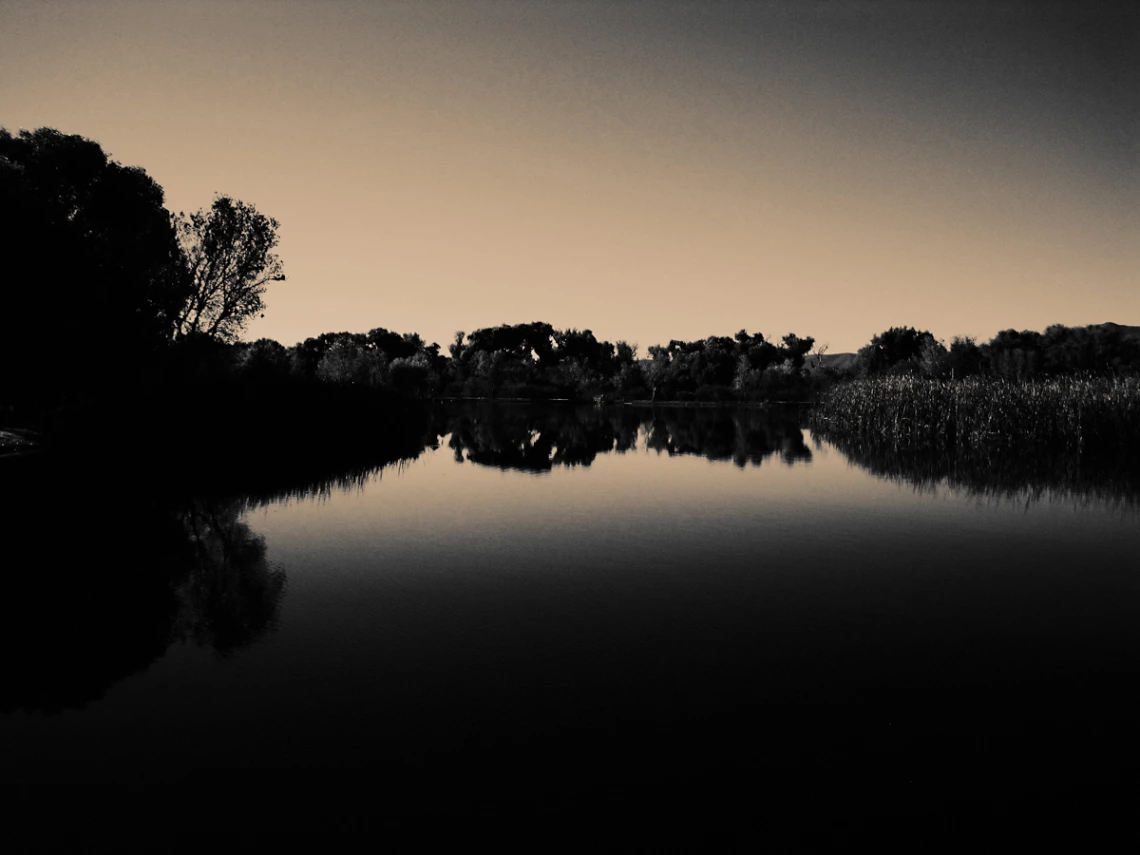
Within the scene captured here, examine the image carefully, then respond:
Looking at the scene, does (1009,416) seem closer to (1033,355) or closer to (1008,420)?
(1008,420)

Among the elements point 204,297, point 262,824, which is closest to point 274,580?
point 262,824

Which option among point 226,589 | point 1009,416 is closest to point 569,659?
point 226,589

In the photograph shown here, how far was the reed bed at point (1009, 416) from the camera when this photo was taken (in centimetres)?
2964

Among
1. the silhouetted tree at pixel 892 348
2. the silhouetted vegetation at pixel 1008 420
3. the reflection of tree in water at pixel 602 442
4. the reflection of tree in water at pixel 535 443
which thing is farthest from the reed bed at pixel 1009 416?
the silhouetted tree at pixel 892 348

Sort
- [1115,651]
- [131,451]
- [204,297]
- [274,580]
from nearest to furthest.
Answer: [1115,651], [274,580], [131,451], [204,297]

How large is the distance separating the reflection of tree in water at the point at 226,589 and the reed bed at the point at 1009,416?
28.3m

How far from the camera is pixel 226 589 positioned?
9.06 m

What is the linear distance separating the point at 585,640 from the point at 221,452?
69.7 feet

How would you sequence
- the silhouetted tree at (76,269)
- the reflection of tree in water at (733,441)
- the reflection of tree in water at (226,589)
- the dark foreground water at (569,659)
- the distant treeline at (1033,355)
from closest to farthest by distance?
the dark foreground water at (569,659)
the reflection of tree in water at (226,589)
the silhouetted tree at (76,269)
the reflection of tree in water at (733,441)
the distant treeline at (1033,355)

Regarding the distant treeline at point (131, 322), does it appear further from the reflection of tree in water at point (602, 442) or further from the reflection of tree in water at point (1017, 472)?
the reflection of tree in water at point (1017, 472)

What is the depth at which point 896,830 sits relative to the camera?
174 inches

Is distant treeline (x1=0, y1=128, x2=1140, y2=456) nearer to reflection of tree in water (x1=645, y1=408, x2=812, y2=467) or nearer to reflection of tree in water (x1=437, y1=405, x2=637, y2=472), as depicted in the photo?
reflection of tree in water (x1=437, y1=405, x2=637, y2=472)

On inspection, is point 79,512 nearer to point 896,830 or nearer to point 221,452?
point 221,452

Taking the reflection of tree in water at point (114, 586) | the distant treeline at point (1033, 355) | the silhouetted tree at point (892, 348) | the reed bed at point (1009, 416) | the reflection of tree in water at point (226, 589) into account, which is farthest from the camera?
the silhouetted tree at point (892, 348)
